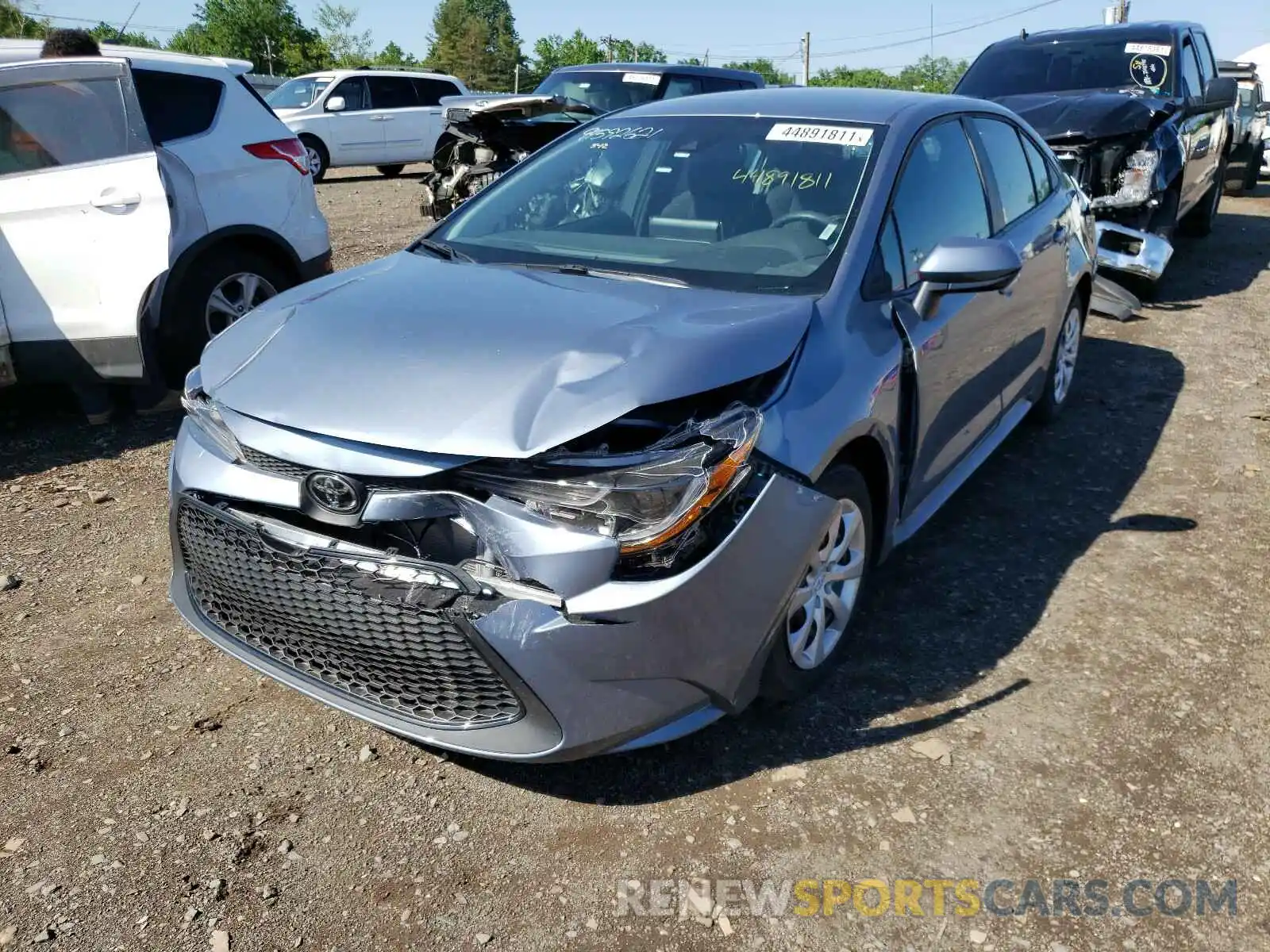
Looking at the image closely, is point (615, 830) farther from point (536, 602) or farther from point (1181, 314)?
point (1181, 314)

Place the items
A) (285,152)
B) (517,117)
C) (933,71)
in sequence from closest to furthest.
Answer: (285,152), (517,117), (933,71)

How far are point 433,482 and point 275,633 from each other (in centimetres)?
67

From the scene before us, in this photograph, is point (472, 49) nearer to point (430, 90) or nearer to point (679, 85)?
point (430, 90)

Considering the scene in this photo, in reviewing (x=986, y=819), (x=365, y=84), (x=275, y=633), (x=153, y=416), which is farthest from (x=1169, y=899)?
(x=365, y=84)

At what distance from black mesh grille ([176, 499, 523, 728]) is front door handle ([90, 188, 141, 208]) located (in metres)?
2.92

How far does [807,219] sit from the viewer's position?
Answer: 3307 millimetres

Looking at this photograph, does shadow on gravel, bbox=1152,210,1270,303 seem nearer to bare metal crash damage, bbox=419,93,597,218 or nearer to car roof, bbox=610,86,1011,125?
bare metal crash damage, bbox=419,93,597,218

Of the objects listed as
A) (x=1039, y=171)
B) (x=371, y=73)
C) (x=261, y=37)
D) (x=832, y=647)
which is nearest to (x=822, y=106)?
(x=1039, y=171)

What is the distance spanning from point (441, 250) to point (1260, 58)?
80.5 ft

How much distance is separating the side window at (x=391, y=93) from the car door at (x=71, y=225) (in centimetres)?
1365

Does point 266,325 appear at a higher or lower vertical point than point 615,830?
higher

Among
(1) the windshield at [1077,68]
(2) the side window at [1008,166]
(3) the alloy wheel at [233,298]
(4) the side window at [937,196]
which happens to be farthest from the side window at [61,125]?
(1) the windshield at [1077,68]

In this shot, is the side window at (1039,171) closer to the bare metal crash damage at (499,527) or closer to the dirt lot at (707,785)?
the dirt lot at (707,785)

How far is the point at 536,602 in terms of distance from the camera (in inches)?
90.8
